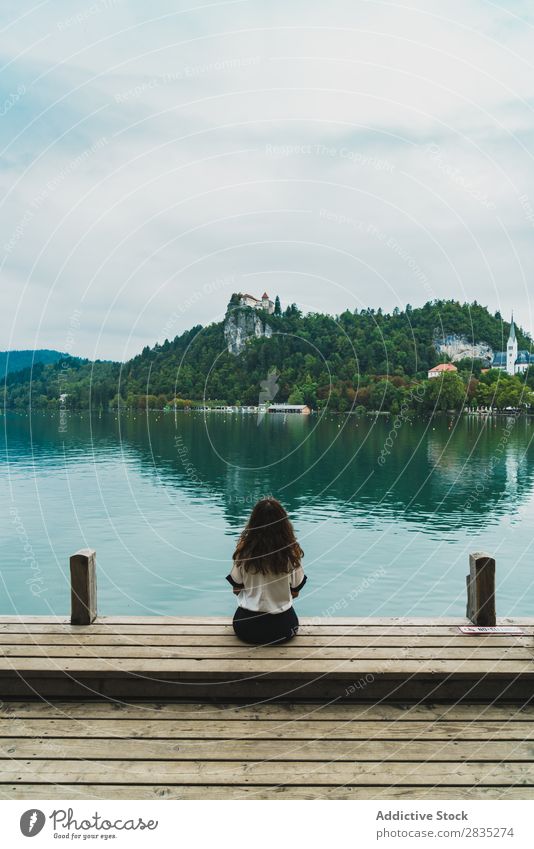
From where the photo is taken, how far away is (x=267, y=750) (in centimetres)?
416

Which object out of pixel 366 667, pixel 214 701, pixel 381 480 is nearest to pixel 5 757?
pixel 214 701

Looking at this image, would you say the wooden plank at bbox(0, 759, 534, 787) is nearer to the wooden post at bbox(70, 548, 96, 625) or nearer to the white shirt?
the white shirt

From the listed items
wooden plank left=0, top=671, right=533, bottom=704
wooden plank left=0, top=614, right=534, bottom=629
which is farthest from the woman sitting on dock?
wooden plank left=0, top=671, right=533, bottom=704

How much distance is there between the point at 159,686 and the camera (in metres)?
4.85

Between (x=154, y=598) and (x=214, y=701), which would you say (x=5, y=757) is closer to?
(x=214, y=701)

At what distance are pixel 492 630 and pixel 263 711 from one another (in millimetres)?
2187

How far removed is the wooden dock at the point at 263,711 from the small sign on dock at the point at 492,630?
0.09m

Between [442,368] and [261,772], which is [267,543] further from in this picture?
[442,368]

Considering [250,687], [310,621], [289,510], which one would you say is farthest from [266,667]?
[289,510]

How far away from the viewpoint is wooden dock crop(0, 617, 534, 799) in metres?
3.88

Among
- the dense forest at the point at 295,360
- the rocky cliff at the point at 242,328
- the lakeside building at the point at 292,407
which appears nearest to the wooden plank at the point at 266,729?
the dense forest at the point at 295,360

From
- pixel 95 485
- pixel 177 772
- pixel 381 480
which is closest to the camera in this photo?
pixel 177 772

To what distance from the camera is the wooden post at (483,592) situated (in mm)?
5848
